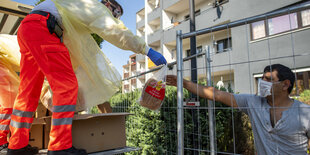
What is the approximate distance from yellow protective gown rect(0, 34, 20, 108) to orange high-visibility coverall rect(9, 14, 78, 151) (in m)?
0.94

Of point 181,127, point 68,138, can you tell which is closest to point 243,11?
point 181,127

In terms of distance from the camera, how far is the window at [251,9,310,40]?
26.2 feet

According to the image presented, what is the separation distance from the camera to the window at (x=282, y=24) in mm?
7980

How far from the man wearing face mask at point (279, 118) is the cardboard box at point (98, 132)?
957 millimetres

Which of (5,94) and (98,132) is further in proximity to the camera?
(5,94)

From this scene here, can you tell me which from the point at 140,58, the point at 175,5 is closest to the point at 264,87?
the point at 175,5

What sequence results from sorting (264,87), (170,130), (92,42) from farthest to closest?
(170,130), (92,42), (264,87)

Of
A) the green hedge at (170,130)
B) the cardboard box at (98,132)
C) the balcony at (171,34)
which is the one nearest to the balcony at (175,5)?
the balcony at (171,34)

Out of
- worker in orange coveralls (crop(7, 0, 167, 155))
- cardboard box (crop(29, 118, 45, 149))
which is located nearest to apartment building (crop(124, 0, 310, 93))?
worker in orange coveralls (crop(7, 0, 167, 155))

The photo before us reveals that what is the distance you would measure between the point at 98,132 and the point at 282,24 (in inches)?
366

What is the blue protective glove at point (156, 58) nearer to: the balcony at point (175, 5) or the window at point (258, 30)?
the window at point (258, 30)

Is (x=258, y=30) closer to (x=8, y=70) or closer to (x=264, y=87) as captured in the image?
(x=264, y=87)

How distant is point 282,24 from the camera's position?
8438 millimetres

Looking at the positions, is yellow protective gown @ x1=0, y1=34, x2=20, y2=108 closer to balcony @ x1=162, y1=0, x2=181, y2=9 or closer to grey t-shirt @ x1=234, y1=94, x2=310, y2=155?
grey t-shirt @ x1=234, y1=94, x2=310, y2=155
